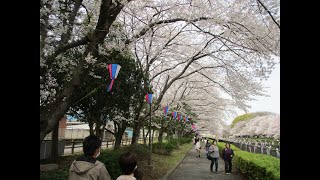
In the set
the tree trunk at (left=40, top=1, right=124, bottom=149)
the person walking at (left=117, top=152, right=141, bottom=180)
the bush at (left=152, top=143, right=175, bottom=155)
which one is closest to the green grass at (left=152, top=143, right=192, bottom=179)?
the bush at (left=152, top=143, right=175, bottom=155)

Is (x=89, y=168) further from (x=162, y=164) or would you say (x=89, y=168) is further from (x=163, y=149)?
(x=163, y=149)

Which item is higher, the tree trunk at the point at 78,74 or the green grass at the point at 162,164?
the tree trunk at the point at 78,74

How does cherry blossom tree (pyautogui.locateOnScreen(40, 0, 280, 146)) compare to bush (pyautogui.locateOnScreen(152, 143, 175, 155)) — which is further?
bush (pyautogui.locateOnScreen(152, 143, 175, 155))

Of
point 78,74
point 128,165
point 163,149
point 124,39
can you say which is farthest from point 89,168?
point 163,149

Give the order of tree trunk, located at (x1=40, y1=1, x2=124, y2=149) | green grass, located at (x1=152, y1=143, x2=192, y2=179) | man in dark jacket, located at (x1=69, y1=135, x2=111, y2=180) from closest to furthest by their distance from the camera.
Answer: man in dark jacket, located at (x1=69, y1=135, x2=111, y2=180), tree trunk, located at (x1=40, y1=1, x2=124, y2=149), green grass, located at (x1=152, y1=143, x2=192, y2=179)

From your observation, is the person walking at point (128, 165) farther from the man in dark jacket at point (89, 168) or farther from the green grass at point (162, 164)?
the green grass at point (162, 164)

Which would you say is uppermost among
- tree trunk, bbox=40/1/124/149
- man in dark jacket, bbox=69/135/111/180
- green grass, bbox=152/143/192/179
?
tree trunk, bbox=40/1/124/149

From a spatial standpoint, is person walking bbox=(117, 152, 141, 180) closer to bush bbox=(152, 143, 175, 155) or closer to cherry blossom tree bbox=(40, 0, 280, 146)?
cherry blossom tree bbox=(40, 0, 280, 146)

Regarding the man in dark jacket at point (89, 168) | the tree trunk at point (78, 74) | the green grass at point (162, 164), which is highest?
the tree trunk at point (78, 74)

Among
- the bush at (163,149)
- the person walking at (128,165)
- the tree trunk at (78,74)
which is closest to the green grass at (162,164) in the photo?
the bush at (163,149)
